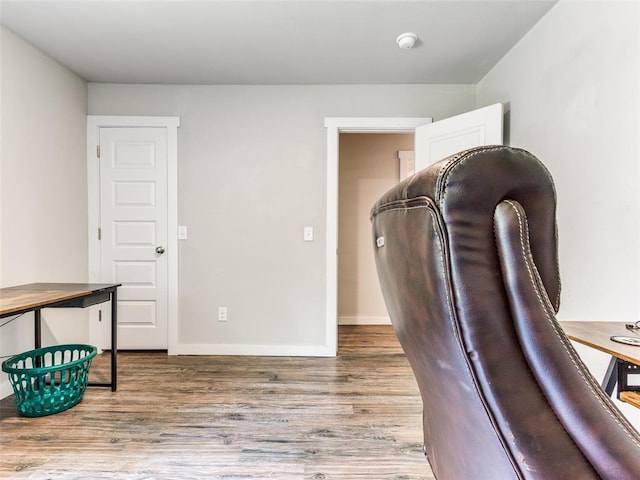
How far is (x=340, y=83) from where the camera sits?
9.36ft

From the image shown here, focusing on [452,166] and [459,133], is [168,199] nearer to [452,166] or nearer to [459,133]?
[459,133]

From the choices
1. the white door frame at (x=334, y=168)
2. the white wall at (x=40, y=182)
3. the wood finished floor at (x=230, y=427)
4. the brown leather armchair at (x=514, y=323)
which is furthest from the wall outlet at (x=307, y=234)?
the brown leather armchair at (x=514, y=323)

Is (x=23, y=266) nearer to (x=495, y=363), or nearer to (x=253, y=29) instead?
(x=253, y=29)

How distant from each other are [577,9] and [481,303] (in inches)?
81.2

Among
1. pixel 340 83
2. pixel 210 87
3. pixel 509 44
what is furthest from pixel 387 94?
pixel 210 87

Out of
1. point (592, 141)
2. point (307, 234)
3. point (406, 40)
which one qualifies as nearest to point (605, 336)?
point (592, 141)

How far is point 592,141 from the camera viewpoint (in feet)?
5.24

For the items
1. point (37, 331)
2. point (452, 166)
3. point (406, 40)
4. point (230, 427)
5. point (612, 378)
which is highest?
point (406, 40)

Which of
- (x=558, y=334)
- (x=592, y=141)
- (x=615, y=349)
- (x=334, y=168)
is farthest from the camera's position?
(x=334, y=168)

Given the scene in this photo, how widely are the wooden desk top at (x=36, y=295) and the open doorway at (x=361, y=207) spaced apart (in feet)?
8.11

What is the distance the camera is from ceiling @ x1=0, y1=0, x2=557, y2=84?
1900 mm

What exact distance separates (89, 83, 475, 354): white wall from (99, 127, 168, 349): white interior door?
170mm

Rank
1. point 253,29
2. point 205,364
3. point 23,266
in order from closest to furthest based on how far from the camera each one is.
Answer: point 253,29 < point 23,266 < point 205,364

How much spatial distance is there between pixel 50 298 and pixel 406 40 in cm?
251
